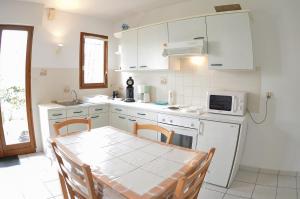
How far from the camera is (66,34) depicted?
3.61 meters

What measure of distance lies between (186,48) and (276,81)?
4.03ft

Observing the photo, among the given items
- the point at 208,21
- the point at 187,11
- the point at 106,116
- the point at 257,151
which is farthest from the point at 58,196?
the point at 187,11

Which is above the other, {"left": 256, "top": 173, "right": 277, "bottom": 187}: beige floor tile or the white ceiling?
the white ceiling

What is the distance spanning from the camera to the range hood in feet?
8.32

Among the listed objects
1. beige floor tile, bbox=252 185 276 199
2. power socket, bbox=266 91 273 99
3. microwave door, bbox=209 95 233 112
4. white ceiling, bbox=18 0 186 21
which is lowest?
beige floor tile, bbox=252 185 276 199

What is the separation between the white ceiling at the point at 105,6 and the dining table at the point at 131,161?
7.45ft

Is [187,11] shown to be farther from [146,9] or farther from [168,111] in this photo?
[168,111]

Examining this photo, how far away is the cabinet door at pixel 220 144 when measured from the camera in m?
2.27

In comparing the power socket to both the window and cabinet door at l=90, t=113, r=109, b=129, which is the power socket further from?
the window

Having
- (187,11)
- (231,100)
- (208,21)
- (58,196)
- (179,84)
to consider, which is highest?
(187,11)

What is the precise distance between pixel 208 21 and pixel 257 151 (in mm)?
1880

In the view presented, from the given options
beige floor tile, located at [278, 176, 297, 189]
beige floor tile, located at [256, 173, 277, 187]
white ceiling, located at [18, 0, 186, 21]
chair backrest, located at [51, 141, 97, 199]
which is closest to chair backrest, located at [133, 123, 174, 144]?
chair backrest, located at [51, 141, 97, 199]

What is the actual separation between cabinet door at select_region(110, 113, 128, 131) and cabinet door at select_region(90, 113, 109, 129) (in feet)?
0.36

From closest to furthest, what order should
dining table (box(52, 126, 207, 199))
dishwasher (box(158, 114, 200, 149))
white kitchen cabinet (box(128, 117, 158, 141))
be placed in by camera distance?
dining table (box(52, 126, 207, 199)), dishwasher (box(158, 114, 200, 149)), white kitchen cabinet (box(128, 117, 158, 141))
